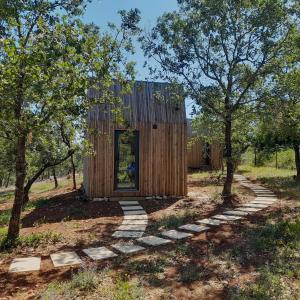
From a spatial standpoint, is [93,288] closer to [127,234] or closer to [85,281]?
[85,281]

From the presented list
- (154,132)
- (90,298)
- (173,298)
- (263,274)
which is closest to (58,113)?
(90,298)

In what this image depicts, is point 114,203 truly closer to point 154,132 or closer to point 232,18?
point 154,132

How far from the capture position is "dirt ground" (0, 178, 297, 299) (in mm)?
4418

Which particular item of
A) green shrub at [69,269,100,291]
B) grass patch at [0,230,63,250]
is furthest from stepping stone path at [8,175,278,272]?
green shrub at [69,269,100,291]

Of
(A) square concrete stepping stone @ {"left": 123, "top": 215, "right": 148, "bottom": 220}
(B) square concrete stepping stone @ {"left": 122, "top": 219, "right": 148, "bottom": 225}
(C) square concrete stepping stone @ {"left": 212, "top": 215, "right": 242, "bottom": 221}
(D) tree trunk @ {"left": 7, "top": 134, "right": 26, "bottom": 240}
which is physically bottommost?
(B) square concrete stepping stone @ {"left": 122, "top": 219, "right": 148, "bottom": 225}

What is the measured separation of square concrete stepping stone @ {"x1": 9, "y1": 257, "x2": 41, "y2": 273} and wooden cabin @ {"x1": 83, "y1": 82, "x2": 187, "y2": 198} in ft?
18.8

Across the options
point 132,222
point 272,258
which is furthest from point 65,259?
point 272,258

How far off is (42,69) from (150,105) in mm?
7160

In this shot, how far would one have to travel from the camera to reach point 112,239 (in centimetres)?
685

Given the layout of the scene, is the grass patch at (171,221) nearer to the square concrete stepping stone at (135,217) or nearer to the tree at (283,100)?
the square concrete stepping stone at (135,217)

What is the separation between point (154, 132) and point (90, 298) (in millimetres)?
8196

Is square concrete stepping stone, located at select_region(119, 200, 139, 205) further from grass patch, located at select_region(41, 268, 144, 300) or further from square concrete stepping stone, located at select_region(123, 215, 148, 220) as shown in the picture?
grass patch, located at select_region(41, 268, 144, 300)

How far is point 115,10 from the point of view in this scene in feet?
28.1

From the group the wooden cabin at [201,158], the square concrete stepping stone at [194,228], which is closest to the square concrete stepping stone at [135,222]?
the square concrete stepping stone at [194,228]
